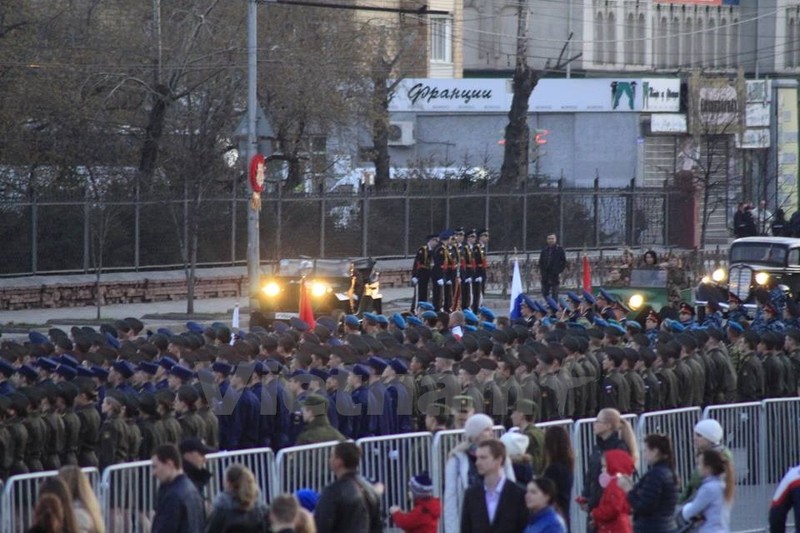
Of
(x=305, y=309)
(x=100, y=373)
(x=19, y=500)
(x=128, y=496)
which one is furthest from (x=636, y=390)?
(x=305, y=309)

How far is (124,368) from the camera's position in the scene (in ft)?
48.5

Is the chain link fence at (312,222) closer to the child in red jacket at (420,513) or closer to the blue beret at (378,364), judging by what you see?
the blue beret at (378,364)

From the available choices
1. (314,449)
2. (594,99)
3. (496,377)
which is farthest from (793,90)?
(314,449)

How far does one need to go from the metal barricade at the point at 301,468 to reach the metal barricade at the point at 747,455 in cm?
389

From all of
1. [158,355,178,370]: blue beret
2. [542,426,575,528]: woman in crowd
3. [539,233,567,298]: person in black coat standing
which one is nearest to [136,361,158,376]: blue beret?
[158,355,178,370]: blue beret

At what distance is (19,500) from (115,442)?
2.13 m

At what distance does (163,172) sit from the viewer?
122 feet

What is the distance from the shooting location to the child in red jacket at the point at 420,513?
A: 32.4ft

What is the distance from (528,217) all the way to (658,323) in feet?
69.2

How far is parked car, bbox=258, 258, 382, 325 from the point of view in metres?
24.8

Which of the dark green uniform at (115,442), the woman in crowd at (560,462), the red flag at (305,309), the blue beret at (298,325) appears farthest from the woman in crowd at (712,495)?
the red flag at (305,309)

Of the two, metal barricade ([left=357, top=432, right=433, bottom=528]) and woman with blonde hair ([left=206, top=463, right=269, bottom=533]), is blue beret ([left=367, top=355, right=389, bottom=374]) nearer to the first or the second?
metal barricade ([left=357, top=432, right=433, bottom=528])

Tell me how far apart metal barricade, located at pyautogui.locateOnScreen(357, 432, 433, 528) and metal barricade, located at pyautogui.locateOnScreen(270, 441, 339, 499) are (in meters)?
0.50

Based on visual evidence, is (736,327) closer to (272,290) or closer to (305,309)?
(305,309)
